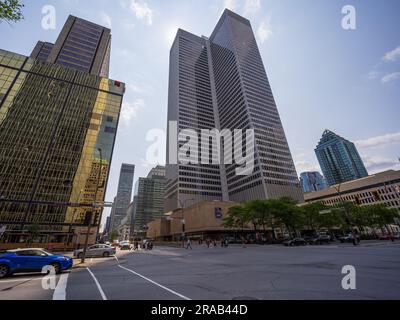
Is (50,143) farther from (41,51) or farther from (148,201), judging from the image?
(148,201)

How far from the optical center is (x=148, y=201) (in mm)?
166625

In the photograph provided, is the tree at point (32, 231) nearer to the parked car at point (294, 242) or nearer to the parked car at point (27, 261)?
the parked car at point (27, 261)

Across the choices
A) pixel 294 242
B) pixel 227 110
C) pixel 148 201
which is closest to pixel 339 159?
pixel 227 110

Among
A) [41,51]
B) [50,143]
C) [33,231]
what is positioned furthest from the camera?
[41,51]

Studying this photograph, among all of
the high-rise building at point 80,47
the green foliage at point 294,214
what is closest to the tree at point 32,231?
the green foliage at point 294,214

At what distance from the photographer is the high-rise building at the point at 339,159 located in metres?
163

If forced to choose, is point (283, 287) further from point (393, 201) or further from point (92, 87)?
point (393, 201)

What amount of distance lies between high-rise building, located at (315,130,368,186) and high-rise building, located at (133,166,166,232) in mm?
149153

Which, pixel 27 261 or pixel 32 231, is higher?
pixel 32 231

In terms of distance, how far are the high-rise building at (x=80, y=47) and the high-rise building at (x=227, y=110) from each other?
160 ft

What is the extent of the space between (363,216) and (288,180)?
45.0m

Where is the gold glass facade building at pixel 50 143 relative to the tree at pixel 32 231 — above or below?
above

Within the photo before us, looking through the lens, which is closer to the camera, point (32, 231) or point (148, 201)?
point (32, 231)

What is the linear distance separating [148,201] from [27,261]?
162098mm
